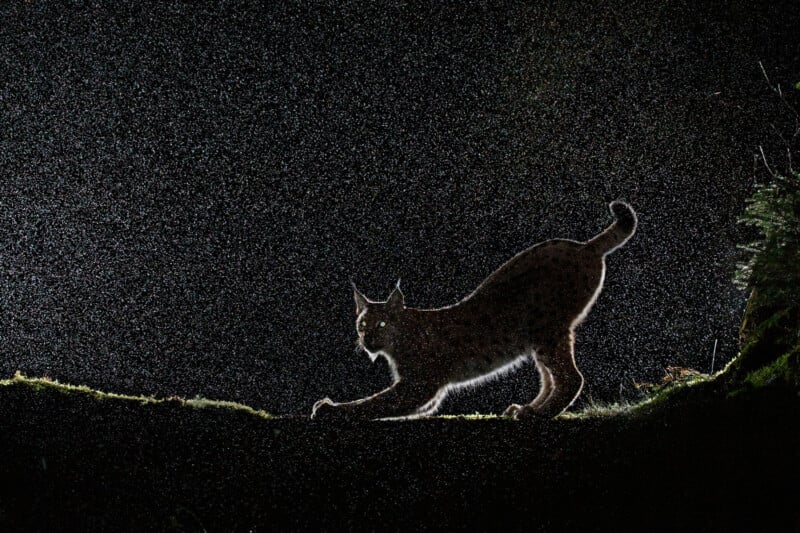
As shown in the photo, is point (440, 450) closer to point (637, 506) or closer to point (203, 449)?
point (637, 506)

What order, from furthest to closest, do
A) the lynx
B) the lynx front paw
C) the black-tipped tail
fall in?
the black-tipped tail < the lynx < the lynx front paw

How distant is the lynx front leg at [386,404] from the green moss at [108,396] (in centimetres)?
48

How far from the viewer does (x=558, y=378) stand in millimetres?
3938

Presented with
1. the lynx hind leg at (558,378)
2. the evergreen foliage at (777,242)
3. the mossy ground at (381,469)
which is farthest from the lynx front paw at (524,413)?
the evergreen foliage at (777,242)

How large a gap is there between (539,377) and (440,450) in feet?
4.79

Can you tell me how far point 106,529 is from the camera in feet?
8.59

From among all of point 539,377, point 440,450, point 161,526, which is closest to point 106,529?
point 161,526

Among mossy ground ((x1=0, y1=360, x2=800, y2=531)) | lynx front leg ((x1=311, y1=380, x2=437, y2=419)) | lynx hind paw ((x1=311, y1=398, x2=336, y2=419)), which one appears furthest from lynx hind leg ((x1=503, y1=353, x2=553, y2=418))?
lynx hind paw ((x1=311, y1=398, x2=336, y2=419))

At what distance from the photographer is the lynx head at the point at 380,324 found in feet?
13.8

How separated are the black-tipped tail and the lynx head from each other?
1.37 metres

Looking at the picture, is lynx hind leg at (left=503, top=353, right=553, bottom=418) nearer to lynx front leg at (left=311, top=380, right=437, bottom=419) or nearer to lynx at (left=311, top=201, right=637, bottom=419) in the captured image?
lynx at (left=311, top=201, right=637, bottom=419)

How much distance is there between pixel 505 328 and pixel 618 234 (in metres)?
Result: 1.00

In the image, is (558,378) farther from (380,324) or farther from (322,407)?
(322,407)

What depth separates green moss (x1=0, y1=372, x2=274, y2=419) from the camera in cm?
313
